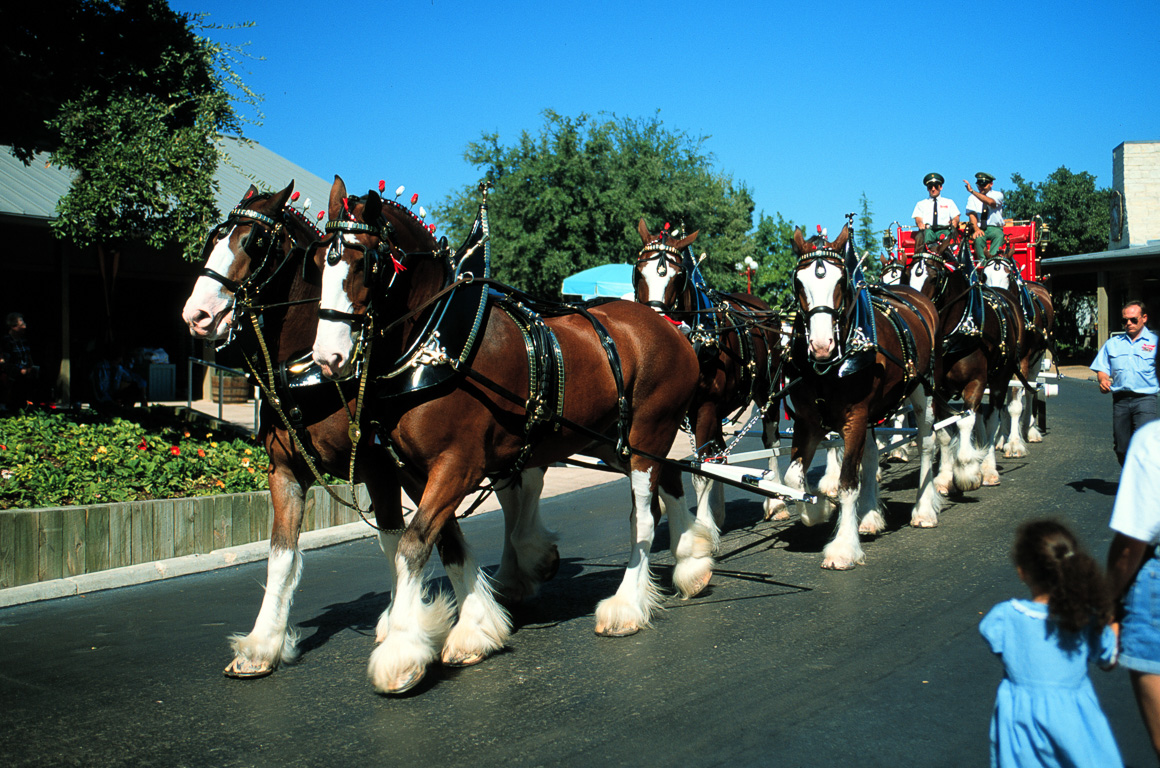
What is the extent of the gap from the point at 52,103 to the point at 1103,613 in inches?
420

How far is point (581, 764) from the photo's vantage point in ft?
12.1

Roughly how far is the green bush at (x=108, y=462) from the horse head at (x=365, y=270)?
406cm

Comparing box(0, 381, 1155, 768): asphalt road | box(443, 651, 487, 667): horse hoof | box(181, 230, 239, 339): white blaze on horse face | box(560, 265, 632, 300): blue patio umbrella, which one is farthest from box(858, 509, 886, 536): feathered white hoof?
box(560, 265, 632, 300): blue patio umbrella

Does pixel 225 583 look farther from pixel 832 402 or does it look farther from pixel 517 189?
pixel 517 189

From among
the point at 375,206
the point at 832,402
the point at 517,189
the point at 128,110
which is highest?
the point at 517,189

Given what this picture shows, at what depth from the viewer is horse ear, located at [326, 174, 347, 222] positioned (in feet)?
15.1

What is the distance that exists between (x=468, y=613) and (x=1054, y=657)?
10.2 ft

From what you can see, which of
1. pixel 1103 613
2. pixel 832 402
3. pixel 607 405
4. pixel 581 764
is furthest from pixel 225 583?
pixel 1103 613

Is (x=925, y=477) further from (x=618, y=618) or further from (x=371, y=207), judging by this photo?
(x=371, y=207)

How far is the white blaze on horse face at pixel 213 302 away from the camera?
Answer: 4.58 metres

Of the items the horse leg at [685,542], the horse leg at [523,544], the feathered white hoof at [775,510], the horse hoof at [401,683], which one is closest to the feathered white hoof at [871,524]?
the feathered white hoof at [775,510]

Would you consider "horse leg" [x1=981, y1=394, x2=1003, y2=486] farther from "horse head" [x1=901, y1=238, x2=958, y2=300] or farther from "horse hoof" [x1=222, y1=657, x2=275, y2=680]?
"horse hoof" [x1=222, y1=657, x2=275, y2=680]

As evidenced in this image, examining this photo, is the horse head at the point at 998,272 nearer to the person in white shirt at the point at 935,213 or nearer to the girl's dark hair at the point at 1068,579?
the person in white shirt at the point at 935,213

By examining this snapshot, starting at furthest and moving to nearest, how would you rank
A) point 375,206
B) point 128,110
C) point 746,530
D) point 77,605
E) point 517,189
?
point 517,189
point 128,110
point 746,530
point 77,605
point 375,206
